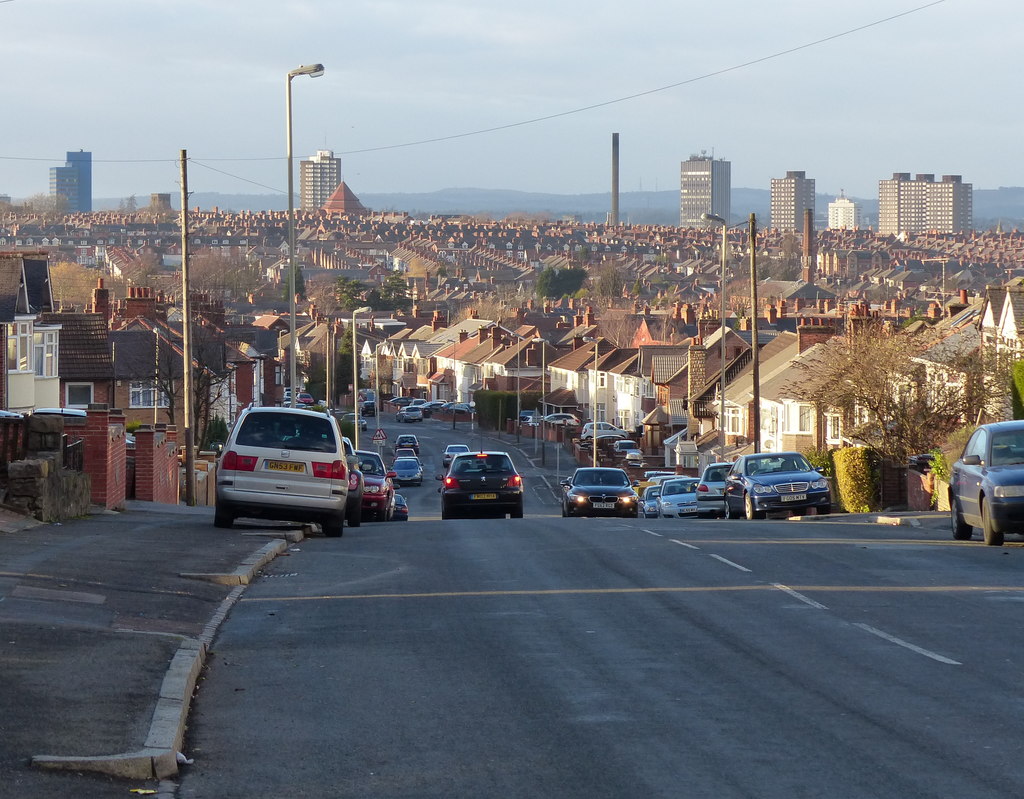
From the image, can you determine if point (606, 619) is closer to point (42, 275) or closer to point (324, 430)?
point (324, 430)

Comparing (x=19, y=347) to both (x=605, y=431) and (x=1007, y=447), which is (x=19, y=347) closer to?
(x=1007, y=447)

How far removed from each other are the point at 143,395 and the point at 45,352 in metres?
16.0

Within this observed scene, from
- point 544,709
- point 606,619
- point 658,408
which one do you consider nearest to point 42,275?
point 606,619

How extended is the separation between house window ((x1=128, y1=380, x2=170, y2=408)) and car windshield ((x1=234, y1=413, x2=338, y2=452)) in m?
39.5

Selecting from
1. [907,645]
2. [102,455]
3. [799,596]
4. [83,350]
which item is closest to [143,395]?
[83,350]

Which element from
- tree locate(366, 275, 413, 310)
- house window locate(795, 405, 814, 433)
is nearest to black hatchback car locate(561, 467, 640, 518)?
house window locate(795, 405, 814, 433)

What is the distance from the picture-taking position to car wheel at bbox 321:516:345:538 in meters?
22.3

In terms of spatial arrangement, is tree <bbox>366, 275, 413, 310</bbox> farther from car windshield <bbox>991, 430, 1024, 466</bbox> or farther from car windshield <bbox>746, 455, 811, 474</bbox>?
car windshield <bbox>991, 430, 1024, 466</bbox>

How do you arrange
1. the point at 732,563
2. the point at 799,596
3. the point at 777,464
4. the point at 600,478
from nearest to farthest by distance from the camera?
the point at 799,596
the point at 732,563
the point at 777,464
the point at 600,478

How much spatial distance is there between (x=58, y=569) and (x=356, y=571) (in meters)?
3.73

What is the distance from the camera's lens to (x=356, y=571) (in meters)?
17.4

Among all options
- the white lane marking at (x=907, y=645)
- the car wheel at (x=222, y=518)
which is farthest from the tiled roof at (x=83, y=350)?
the white lane marking at (x=907, y=645)

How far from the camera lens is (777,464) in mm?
32750

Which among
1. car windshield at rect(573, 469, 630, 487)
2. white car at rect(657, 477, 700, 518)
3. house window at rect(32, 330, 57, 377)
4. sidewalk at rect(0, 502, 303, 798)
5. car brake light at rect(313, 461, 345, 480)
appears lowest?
white car at rect(657, 477, 700, 518)
